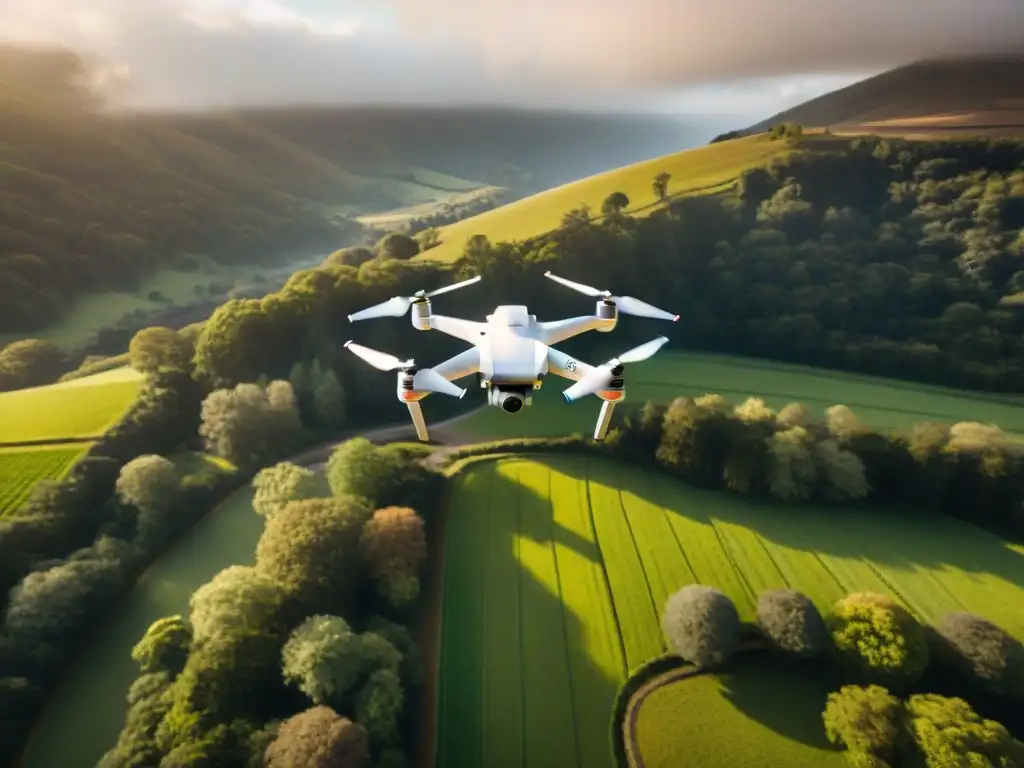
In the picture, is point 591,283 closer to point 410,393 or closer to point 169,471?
point 169,471

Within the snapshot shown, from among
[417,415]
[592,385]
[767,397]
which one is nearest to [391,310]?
[417,415]

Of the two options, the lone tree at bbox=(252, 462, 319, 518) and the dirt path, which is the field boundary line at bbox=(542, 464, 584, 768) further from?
the lone tree at bbox=(252, 462, 319, 518)

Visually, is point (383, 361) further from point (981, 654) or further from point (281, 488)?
point (981, 654)

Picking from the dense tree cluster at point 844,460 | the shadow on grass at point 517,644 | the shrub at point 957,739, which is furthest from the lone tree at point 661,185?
the shrub at point 957,739

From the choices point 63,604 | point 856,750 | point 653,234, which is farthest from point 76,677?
point 653,234

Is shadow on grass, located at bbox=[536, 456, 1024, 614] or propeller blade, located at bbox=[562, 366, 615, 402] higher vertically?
propeller blade, located at bbox=[562, 366, 615, 402]

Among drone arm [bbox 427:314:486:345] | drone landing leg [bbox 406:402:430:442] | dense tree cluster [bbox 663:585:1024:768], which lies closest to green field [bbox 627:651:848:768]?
dense tree cluster [bbox 663:585:1024:768]
